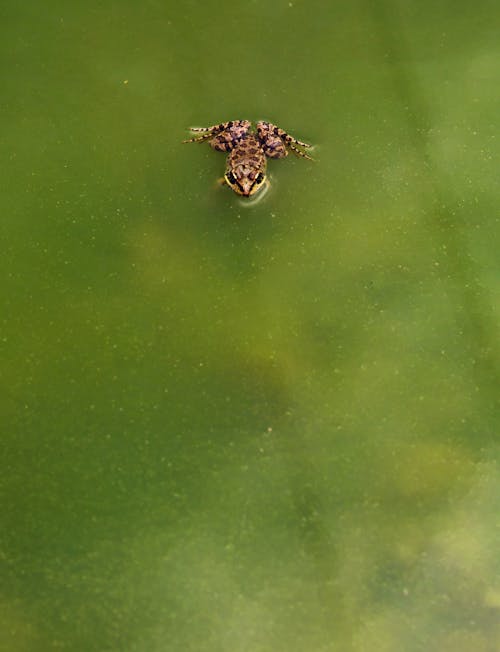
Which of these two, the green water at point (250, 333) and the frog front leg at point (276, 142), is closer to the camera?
the green water at point (250, 333)

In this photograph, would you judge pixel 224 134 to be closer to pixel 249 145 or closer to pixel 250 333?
pixel 249 145

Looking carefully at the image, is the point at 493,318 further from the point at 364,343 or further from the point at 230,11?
the point at 230,11

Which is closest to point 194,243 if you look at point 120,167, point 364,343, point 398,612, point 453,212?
point 120,167

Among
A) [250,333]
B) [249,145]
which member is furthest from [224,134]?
[250,333]

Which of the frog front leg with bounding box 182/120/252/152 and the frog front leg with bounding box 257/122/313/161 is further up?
the frog front leg with bounding box 182/120/252/152

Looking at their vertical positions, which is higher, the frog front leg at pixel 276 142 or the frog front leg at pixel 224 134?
the frog front leg at pixel 224 134

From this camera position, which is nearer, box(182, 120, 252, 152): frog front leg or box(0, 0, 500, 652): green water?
box(0, 0, 500, 652): green water
